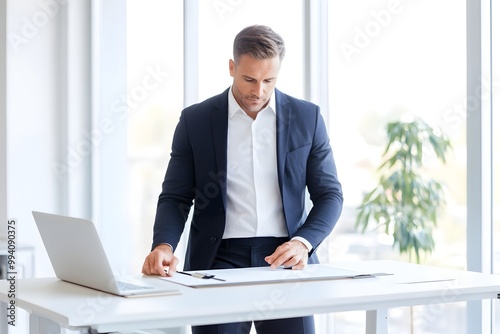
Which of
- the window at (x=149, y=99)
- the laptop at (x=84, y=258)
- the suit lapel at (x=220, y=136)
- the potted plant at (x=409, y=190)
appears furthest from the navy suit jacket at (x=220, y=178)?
the window at (x=149, y=99)

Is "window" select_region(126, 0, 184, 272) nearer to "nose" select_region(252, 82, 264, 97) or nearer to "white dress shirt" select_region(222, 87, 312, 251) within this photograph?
"white dress shirt" select_region(222, 87, 312, 251)

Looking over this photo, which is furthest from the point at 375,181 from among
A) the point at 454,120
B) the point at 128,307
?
the point at 128,307

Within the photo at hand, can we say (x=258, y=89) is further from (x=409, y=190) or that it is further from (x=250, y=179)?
(x=409, y=190)

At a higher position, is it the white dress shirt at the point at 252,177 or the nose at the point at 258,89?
the nose at the point at 258,89

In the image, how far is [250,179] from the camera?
2520 mm

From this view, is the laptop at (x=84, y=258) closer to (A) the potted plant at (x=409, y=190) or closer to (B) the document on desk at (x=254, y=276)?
(B) the document on desk at (x=254, y=276)

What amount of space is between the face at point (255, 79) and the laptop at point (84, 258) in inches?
24.7

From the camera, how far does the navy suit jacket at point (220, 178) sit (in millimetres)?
2486

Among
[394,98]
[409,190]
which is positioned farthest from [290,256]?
[394,98]

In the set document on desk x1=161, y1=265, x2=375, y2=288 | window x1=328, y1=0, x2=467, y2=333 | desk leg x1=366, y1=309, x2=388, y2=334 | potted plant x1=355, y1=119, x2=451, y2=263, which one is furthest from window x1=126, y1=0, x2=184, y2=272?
desk leg x1=366, y1=309, x2=388, y2=334

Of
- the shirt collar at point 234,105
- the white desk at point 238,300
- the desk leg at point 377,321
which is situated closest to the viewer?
the white desk at point 238,300

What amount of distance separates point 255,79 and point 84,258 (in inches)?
29.7

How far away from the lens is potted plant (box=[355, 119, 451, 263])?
3.03 m

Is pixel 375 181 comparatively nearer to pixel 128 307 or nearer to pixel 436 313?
pixel 436 313
